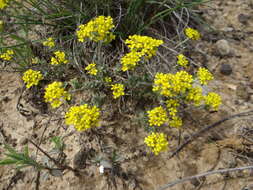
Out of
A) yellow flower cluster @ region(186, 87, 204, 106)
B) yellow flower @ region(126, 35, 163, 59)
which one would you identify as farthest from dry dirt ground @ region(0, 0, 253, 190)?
yellow flower @ region(126, 35, 163, 59)

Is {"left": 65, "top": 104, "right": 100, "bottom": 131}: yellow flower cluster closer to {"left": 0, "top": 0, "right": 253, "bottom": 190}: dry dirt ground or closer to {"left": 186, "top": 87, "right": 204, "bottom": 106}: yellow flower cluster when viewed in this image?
{"left": 0, "top": 0, "right": 253, "bottom": 190}: dry dirt ground

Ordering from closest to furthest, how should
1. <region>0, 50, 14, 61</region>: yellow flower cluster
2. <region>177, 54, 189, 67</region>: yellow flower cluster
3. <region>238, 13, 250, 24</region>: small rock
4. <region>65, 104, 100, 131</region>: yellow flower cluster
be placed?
<region>65, 104, 100, 131</region>: yellow flower cluster, <region>177, 54, 189, 67</region>: yellow flower cluster, <region>0, 50, 14, 61</region>: yellow flower cluster, <region>238, 13, 250, 24</region>: small rock

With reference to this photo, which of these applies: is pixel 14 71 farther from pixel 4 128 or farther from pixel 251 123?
pixel 251 123

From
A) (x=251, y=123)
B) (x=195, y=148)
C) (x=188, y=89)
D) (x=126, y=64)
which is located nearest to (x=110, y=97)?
(x=126, y=64)

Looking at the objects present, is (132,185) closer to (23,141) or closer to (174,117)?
(174,117)

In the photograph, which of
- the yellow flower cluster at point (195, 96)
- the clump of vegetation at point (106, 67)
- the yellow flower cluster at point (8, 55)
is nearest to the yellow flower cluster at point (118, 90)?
the clump of vegetation at point (106, 67)

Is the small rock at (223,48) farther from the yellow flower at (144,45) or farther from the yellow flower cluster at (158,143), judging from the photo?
the yellow flower cluster at (158,143)
